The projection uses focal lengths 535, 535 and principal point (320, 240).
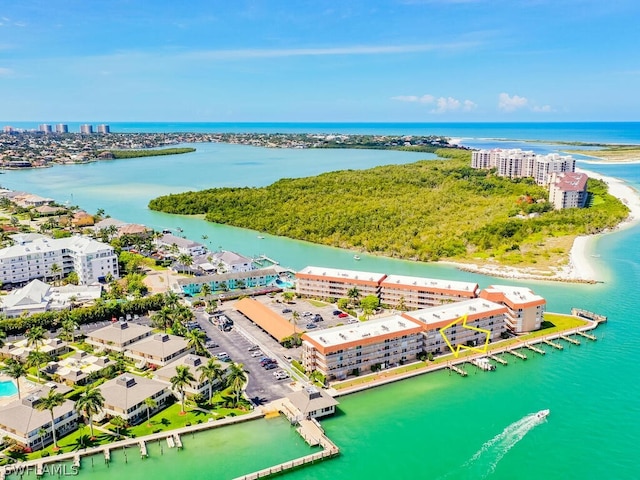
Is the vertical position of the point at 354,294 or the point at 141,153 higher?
the point at 141,153

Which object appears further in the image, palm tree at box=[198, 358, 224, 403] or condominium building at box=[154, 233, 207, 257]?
condominium building at box=[154, 233, 207, 257]

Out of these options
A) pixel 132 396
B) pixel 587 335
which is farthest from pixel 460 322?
pixel 132 396

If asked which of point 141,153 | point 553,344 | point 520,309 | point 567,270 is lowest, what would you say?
point 553,344

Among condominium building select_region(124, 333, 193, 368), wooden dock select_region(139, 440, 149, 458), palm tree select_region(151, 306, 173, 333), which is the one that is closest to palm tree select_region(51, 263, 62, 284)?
palm tree select_region(151, 306, 173, 333)

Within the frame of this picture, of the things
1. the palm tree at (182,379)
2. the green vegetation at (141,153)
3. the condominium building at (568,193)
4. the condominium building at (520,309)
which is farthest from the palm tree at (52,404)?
the green vegetation at (141,153)

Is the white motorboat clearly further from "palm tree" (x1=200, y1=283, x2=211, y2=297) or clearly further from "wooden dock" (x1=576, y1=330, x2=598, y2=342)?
"palm tree" (x1=200, y1=283, x2=211, y2=297)

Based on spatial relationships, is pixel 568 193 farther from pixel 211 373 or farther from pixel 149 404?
pixel 149 404

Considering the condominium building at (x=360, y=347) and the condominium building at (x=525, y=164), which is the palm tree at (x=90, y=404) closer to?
the condominium building at (x=360, y=347)
